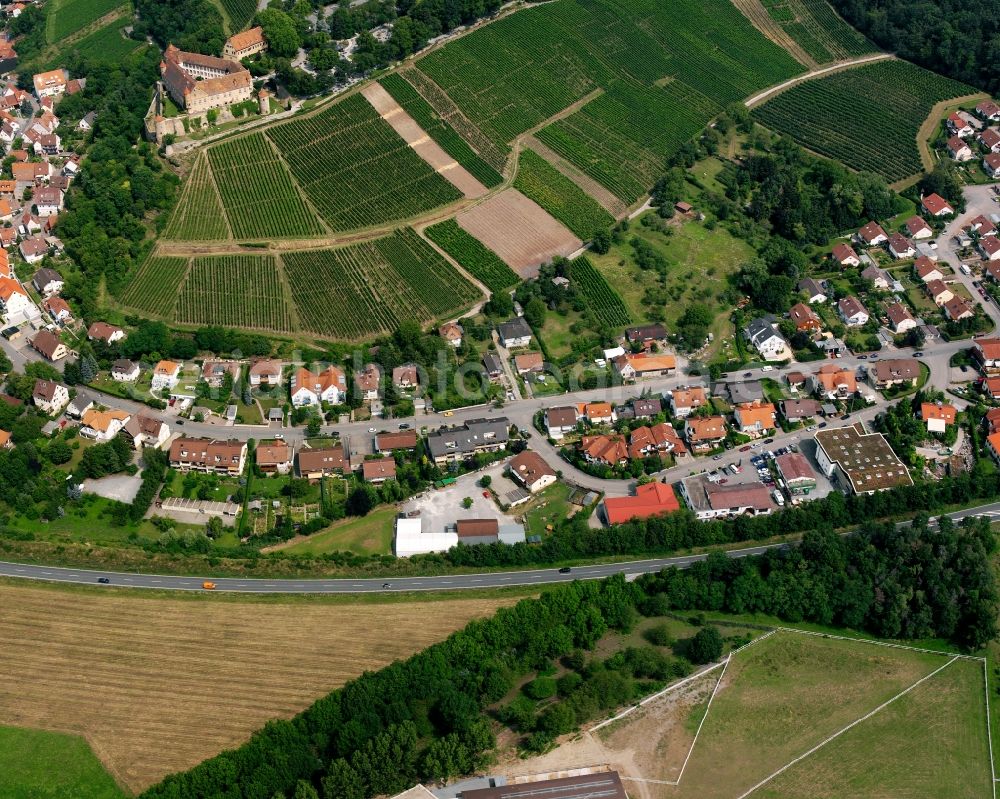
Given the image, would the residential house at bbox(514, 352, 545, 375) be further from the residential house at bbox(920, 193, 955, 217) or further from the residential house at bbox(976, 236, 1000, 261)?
the residential house at bbox(976, 236, 1000, 261)

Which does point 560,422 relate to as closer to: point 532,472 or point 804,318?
point 532,472

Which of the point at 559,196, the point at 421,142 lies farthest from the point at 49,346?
the point at 559,196

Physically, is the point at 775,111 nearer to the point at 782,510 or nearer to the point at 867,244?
the point at 867,244

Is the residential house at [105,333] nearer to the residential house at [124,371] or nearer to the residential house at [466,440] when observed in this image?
the residential house at [124,371]

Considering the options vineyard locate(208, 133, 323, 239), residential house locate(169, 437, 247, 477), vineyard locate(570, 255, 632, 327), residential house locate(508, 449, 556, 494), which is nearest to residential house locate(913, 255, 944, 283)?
vineyard locate(570, 255, 632, 327)

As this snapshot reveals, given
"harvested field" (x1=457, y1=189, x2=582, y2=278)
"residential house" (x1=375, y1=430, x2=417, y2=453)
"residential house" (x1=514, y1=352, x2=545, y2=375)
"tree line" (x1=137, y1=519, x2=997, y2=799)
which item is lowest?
"tree line" (x1=137, y1=519, x2=997, y2=799)
